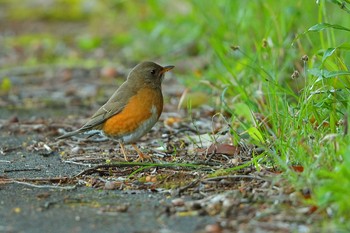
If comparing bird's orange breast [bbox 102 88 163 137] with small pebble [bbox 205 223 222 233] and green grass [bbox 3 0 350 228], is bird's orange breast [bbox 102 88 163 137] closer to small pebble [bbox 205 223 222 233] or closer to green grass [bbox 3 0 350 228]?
green grass [bbox 3 0 350 228]

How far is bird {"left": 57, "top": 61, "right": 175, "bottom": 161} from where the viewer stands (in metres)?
5.93

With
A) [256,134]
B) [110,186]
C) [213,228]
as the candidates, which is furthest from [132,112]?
[213,228]

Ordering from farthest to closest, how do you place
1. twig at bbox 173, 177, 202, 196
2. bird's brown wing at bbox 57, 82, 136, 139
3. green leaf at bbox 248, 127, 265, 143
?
1. bird's brown wing at bbox 57, 82, 136, 139
2. green leaf at bbox 248, 127, 265, 143
3. twig at bbox 173, 177, 202, 196

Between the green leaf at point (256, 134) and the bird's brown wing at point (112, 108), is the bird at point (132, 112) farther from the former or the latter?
the green leaf at point (256, 134)

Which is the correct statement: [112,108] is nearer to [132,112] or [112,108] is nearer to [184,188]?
[132,112]

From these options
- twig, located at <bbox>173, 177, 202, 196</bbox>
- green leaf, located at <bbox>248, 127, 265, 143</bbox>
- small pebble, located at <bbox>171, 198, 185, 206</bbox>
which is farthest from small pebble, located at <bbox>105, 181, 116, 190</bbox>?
green leaf, located at <bbox>248, 127, 265, 143</bbox>

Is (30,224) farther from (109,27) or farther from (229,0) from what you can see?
(109,27)

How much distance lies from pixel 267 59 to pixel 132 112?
1435 mm

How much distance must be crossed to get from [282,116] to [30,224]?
1.90 metres

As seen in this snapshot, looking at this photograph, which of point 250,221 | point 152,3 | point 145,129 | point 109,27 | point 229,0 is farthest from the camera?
point 109,27

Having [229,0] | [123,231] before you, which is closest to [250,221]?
[123,231]

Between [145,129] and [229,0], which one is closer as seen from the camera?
[145,129]

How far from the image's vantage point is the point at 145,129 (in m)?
5.91

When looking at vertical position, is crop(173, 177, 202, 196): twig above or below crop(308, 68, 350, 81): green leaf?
below
